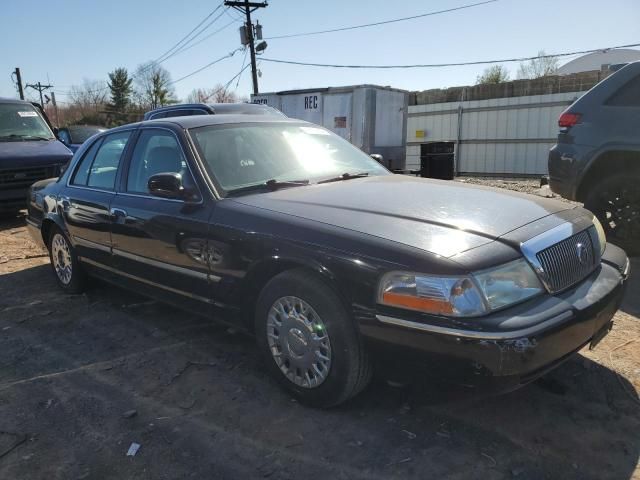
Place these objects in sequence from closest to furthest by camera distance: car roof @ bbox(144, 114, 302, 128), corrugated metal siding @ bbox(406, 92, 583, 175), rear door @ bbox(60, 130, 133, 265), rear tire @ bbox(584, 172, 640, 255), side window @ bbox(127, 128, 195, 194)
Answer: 1. side window @ bbox(127, 128, 195, 194)
2. car roof @ bbox(144, 114, 302, 128)
3. rear door @ bbox(60, 130, 133, 265)
4. rear tire @ bbox(584, 172, 640, 255)
5. corrugated metal siding @ bbox(406, 92, 583, 175)

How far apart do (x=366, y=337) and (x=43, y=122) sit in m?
9.78

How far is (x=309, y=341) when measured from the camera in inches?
110

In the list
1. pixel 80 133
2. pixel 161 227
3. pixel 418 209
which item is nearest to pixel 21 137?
pixel 80 133

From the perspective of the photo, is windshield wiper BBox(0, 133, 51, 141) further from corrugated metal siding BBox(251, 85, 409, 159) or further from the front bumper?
the front bumper

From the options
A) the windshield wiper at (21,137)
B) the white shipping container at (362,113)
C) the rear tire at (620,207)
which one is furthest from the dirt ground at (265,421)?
the white shipping container at (362,113)

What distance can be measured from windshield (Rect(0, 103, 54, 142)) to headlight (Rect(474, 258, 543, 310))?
9.47 metres

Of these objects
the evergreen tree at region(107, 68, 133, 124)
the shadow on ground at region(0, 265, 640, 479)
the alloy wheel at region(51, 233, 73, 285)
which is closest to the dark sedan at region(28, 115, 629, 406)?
the shadow on ground at region(0, 265, 640, 479)

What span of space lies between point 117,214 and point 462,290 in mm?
2765

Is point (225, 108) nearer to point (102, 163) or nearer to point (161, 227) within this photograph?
point (102, 163)

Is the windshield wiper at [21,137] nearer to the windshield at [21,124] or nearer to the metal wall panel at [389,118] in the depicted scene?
the windshield at [21,124]

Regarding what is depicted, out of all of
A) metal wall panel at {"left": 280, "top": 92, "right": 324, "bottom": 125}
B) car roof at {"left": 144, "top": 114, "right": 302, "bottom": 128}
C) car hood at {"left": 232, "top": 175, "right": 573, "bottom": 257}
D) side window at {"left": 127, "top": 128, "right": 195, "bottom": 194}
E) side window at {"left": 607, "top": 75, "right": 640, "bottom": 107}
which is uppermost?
metal wall panel at {"left": 280, "top": 92, "right": 324, "bottom": 125}

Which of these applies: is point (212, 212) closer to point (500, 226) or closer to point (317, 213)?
point (317, 213)

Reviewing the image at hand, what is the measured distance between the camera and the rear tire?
17.2ft

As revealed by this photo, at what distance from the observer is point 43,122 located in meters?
10.1
